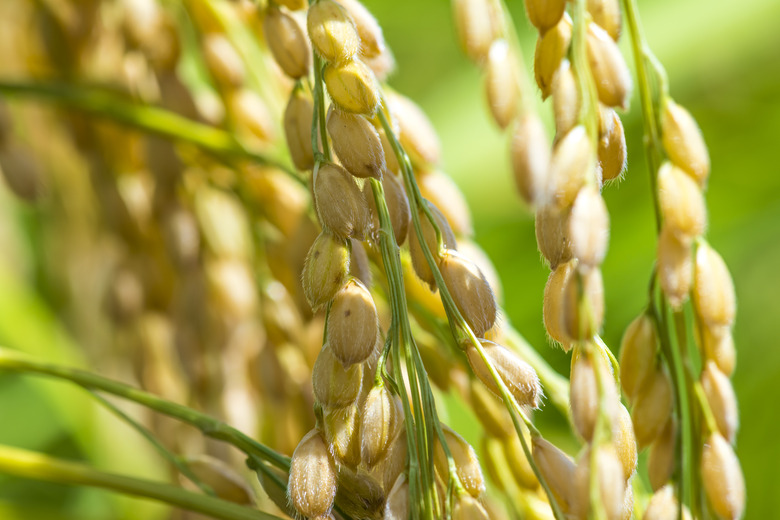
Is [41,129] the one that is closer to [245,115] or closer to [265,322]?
[245,115]

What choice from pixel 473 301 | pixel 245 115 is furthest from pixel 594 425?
pixel 245 115

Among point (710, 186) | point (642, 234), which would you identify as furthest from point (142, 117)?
point (710, 186)

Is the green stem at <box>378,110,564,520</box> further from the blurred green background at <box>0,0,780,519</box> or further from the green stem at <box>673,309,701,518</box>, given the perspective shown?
the blurred green background at <box>0,0,780,519</box>

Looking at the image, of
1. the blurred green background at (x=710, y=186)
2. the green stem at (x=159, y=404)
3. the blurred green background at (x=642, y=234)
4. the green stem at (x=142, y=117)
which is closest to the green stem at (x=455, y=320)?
the green stem at (x=159, y=404)

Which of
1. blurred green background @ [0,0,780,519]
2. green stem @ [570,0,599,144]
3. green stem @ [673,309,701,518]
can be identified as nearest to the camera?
green stem @ [570,0,599,144]

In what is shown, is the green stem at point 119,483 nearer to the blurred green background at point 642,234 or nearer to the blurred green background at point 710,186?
the blurred green background at point 642,234

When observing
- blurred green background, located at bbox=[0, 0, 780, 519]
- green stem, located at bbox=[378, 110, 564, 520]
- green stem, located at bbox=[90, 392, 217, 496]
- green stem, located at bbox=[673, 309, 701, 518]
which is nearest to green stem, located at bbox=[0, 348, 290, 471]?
green stem, located at bbox=[90, 392, 217, 496]

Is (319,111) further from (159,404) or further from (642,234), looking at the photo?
(642,234)
